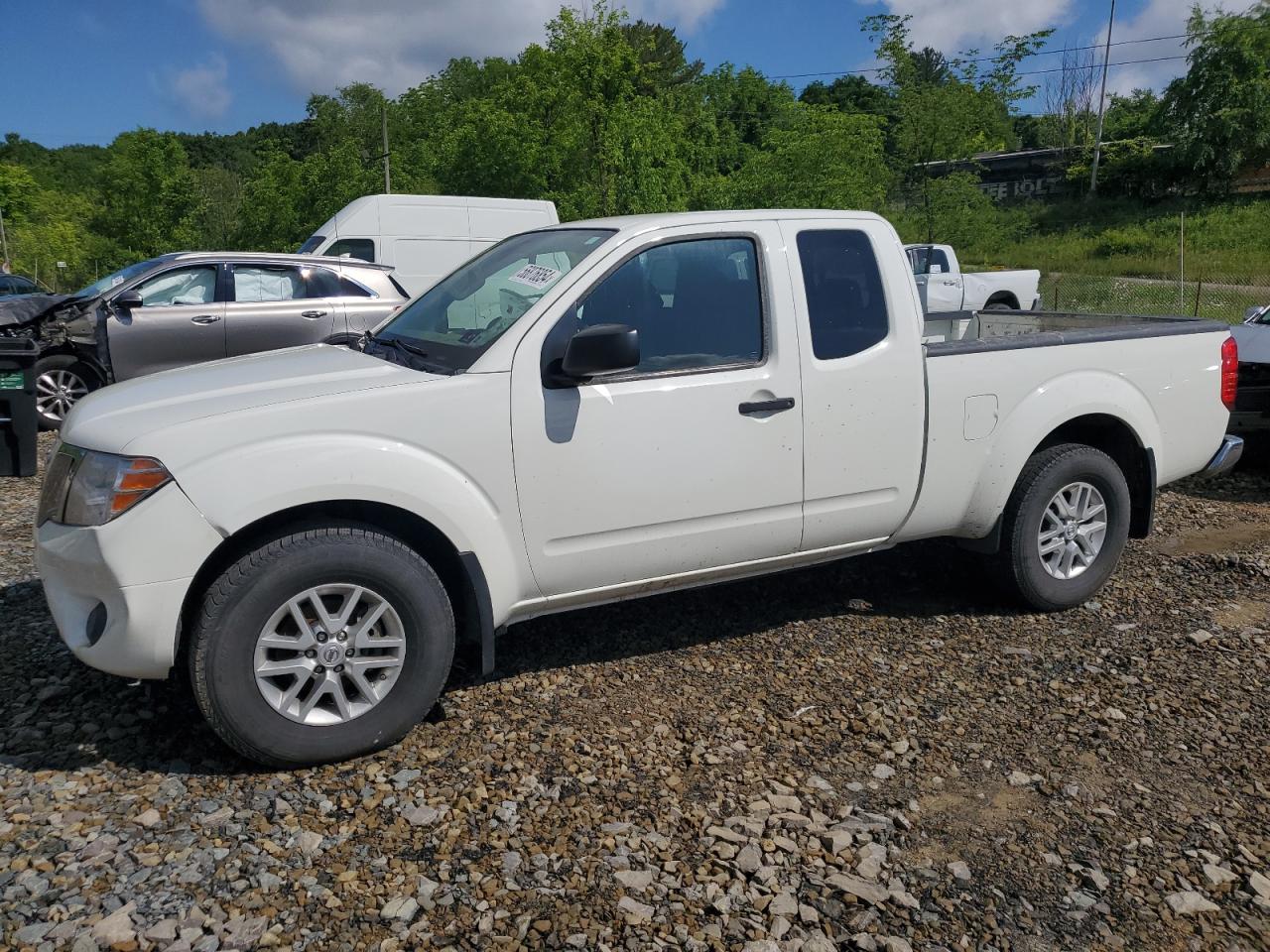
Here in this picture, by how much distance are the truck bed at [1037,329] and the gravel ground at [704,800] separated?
1328 millimetres

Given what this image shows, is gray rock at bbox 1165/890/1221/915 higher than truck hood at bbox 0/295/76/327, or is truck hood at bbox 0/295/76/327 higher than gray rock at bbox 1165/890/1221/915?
truck hood at bbox 0/295/76/327

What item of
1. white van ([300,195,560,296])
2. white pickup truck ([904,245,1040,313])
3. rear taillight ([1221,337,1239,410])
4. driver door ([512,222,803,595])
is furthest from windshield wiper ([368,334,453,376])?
white pickup truck ([904,245,1040,313])

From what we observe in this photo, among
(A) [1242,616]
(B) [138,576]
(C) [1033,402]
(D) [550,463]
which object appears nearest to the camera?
(B) [138,576]

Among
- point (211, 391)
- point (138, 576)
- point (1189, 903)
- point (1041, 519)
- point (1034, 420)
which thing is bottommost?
point (1189, 903)

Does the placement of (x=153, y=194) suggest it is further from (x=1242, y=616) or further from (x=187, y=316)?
(x=1242, y=616)

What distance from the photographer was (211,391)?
3.54 m

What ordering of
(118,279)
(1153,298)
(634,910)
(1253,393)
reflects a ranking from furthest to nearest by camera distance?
(1153,298) < (118,279) < (1253,393) < (634,910)

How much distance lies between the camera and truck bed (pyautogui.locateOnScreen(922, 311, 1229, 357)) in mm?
4691

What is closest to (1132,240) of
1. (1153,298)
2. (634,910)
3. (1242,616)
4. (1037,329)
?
(1153,298)

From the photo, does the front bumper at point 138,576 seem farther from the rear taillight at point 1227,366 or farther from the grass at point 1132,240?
the grass at point 1132,240

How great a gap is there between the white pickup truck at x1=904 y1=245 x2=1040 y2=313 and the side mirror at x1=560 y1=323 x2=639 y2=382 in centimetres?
1620

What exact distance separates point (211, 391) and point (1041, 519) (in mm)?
3620

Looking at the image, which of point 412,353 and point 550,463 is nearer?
point 550,463

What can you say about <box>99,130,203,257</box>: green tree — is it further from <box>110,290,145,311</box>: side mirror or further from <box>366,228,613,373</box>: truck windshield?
<box>366,228,613,373</box>: truck windshield
